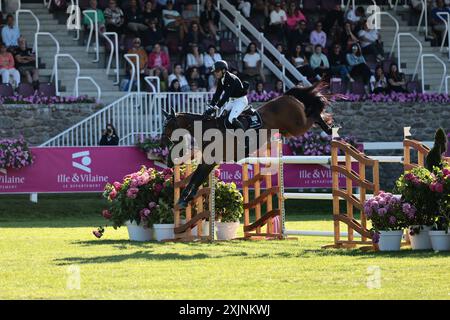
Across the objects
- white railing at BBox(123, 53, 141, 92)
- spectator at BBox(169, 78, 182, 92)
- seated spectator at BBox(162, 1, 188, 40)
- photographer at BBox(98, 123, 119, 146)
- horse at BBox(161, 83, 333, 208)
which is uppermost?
seated spectator at BBox(162, 1, 188, 40)

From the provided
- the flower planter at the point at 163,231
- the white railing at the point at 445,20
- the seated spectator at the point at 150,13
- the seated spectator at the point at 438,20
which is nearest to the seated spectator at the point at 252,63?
the seated spectator at the point at 150,13

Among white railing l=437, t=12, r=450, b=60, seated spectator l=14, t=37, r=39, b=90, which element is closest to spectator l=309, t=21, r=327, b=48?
white railing l=437, t=12, r=450, b=60

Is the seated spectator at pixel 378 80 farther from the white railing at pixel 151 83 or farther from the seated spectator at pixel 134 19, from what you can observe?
the seated spectator at pixel 134 19

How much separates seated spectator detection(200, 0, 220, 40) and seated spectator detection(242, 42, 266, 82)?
4.97 feet

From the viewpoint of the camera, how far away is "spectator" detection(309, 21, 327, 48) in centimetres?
3020

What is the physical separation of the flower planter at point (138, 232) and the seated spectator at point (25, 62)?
34.3 ft

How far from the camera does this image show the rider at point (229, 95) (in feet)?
54.1

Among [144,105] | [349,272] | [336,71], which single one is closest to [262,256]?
[349,272]

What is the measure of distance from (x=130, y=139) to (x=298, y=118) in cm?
879

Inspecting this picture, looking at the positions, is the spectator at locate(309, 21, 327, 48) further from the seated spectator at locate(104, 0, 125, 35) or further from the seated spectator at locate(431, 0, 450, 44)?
the seated spectator at locate(104, 0, 125, 35)

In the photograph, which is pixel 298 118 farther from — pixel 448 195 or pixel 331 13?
pixel 331 13

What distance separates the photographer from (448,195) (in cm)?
1386

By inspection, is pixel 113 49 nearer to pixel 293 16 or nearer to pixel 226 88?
pixel 293 16

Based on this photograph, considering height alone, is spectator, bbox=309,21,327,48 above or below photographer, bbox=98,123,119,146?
above
